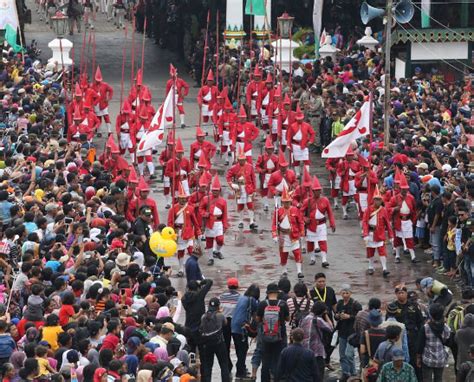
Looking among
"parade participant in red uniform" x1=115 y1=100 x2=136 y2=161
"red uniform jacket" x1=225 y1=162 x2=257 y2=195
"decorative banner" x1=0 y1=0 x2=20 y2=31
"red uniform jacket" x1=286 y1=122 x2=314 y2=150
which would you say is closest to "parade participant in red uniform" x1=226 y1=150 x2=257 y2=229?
"red uniform jacket" x1=225 y1=162 x2=257 y2=195

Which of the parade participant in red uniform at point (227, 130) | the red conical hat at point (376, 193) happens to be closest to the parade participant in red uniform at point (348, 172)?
the red conical hat at point (376, 193)

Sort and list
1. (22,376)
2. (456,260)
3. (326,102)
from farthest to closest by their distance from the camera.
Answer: (326,102), (456,260), (22,376)

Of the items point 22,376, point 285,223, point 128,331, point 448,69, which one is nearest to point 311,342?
point 128,331

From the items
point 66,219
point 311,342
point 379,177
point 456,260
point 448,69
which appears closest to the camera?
point 311,342

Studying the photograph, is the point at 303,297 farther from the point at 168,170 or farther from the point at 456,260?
the point at 168,170

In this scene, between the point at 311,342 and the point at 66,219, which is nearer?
the point at 311,342

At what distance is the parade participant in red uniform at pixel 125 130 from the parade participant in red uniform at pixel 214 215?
20.6 feet

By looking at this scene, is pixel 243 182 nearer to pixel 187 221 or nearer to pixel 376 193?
pixel 187 221

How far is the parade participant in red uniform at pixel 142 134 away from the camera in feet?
98.9

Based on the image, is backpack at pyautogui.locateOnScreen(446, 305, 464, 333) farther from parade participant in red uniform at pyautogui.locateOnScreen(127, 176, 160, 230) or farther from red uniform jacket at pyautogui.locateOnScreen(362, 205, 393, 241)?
parade participant in red uniform at pyautogui.locateOnScreen(127, 176, 160, 230)

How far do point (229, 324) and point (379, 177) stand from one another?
7.67 meters

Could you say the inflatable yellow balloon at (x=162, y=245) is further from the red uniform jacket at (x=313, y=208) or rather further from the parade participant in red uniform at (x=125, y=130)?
the parade participant in red uniform at (x=125, y=130)

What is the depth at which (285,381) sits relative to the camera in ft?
57.7

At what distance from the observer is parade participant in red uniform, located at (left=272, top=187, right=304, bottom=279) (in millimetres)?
23609
